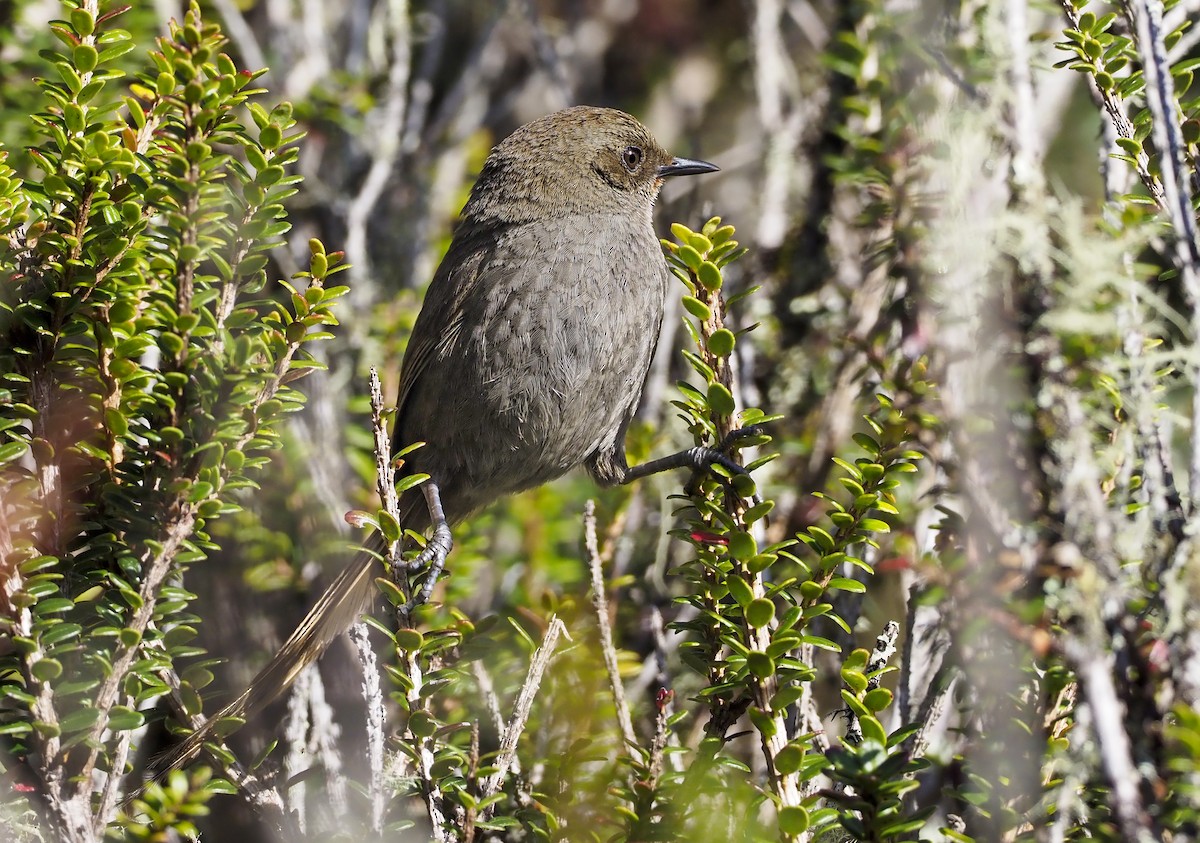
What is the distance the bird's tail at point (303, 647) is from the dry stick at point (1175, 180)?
5.65ft

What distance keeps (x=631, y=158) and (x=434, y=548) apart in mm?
1772

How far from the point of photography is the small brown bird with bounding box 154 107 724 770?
139 inches

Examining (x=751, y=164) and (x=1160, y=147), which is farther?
(x=751, y=164)

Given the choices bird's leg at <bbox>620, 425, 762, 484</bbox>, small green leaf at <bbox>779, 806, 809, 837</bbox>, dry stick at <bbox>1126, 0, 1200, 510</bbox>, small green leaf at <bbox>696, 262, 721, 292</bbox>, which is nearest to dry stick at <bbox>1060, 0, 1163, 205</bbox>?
dry stick at <bbox>1126, 0, 1200, 510</bbox>

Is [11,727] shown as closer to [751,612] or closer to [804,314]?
[751,612]

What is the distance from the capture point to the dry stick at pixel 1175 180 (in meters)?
1.54

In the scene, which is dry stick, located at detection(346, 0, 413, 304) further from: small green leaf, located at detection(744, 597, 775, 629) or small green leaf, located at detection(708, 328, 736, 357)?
small green leaf, located at detection(744, 597, 775, 629)

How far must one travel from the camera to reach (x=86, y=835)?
201 centimetres

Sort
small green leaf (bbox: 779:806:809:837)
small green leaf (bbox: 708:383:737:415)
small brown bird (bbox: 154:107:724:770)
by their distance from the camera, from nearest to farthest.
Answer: small green leaf (bbox: 779:806:809:837) < small green leaf (bbox: 708:383:737:415) < small brown bird (bbox: 154:107:724:770)

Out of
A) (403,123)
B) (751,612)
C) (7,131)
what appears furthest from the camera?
(403,123)

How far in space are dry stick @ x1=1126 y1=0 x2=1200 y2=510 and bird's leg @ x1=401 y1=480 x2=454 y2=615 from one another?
1.68 meters

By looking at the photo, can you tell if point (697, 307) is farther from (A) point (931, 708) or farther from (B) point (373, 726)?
(B) point (373, 726)

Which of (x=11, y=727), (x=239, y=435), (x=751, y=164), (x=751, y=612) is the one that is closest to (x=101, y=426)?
(x=239, y=435)

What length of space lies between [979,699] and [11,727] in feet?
5.96
